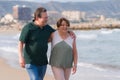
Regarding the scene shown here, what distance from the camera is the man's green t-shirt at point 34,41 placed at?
5098 mm

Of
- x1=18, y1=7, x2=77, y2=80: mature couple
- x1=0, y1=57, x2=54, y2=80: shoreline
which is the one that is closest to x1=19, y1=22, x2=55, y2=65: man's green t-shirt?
x1=18, y1=7, x2=77, y2=80: mature couple

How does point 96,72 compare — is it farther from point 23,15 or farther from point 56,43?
point 23,15

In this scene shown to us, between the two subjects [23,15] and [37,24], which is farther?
[23,15]

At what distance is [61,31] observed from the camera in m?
5.19

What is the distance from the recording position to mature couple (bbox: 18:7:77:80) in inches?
201

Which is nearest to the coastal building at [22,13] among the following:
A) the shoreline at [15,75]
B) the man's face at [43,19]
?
Answer: the shoreline at [15,75]

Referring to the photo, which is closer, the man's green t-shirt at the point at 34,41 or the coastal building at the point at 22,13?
the man's green t-shirt at the point at 34,41

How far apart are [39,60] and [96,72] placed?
20.8ft

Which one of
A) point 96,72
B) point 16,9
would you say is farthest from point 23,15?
point 96,72

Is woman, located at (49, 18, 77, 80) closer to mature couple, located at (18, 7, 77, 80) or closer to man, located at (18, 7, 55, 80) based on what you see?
mature couple, located at (18, 7, 77, 80)

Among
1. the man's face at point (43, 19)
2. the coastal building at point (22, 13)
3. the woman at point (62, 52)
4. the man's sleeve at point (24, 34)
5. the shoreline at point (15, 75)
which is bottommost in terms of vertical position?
the coastal building at point (22, 13)

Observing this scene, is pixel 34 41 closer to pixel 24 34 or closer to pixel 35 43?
pixel 35 43

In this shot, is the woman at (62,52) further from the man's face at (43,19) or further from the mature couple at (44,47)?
the man's face at (43,19)

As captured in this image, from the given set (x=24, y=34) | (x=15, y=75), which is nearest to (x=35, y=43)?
(x=24, y=34)
